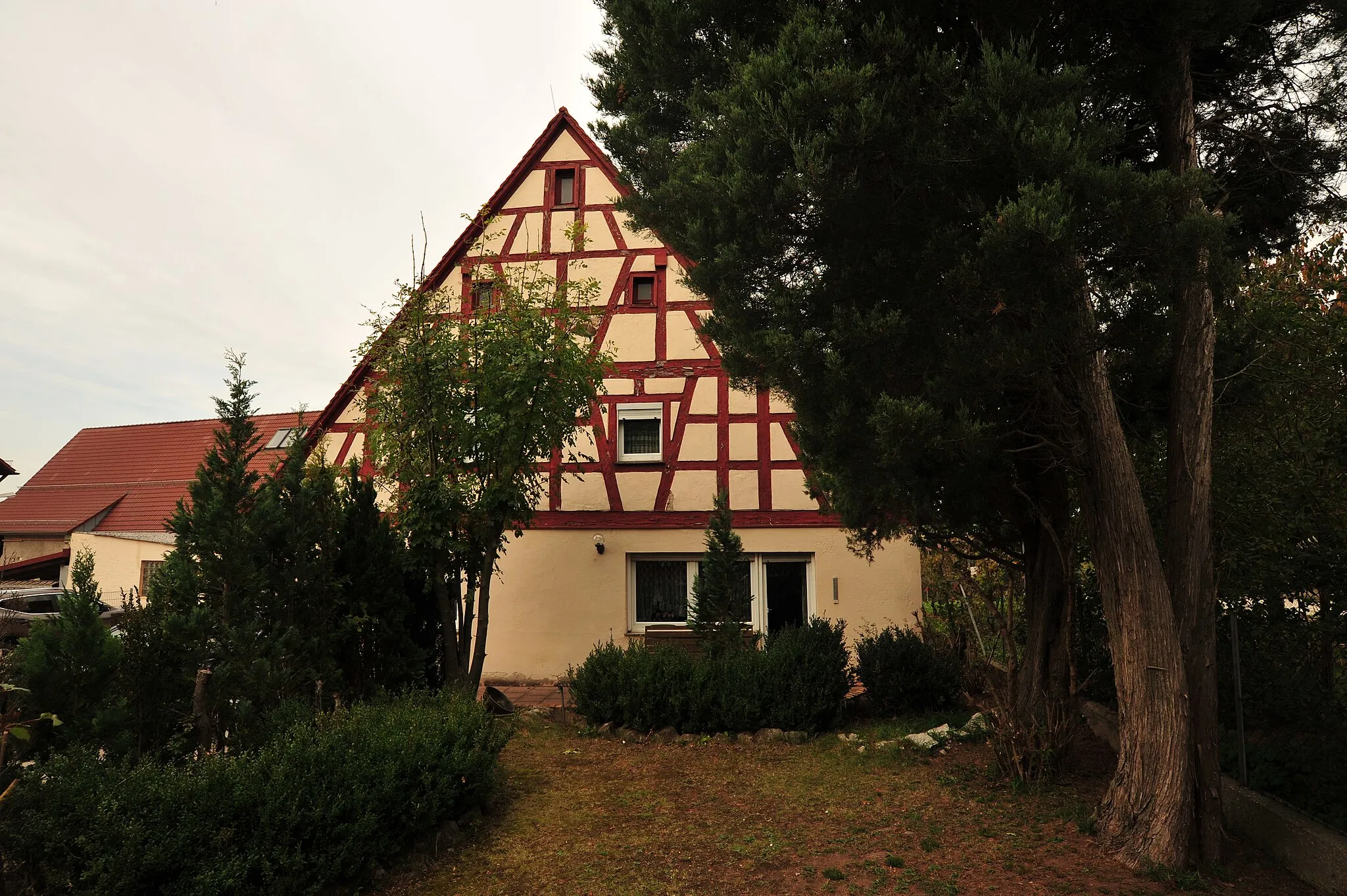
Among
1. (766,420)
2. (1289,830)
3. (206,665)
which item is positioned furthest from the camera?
(766,420)

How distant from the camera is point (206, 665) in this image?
5801mm

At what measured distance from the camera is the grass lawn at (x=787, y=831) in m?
4.96

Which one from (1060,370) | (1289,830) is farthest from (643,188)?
(1289,830)

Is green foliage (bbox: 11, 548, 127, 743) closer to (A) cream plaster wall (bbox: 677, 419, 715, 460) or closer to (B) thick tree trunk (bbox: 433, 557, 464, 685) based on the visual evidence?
(B) thick tree trunk (bbox: 433, 557, 464, 685)

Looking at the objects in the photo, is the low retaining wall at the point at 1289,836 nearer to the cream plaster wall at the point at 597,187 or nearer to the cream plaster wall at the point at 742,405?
the cream plaster wall at the point at 742,405

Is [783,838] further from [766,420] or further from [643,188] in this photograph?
[766,420]

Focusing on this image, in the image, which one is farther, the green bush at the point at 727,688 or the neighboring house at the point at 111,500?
the neighboring house at the point at 111,500

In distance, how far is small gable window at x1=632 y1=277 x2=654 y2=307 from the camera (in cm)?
1244

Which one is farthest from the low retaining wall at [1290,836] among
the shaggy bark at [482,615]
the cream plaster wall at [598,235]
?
the cream plaster wall at [598,235]

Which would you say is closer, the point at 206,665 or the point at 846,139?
the point at 846,139

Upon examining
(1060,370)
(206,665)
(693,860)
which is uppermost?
(1060,370)

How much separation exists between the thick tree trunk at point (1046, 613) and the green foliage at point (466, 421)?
4949 mm

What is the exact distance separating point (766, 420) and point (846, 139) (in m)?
7.31

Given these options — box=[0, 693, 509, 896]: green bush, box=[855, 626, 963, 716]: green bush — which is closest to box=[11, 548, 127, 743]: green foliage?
box=[0, 693, 509, 896]: green bush
